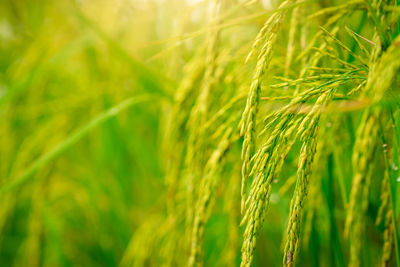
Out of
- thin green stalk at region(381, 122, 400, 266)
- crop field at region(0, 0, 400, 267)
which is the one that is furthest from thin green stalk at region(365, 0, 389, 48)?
thin green stalk at region(381, 122, 400, 266)

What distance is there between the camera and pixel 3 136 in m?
1.58

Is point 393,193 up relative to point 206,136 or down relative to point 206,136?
down

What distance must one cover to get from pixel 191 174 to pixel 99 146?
3.66ft

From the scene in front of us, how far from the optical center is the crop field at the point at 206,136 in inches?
18.4

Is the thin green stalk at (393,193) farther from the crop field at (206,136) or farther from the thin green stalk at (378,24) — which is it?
the thin green stalk at (378,24)

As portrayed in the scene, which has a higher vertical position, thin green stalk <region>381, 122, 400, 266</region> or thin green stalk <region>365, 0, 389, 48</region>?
thin green stalk <region>365, 0, 389, 48</region>

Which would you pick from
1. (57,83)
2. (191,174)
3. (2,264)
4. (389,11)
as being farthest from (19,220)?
(389,11)

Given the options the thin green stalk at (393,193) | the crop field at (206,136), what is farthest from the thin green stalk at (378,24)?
the thin green stalk at (393,193)

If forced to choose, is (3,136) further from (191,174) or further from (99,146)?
(191,174)

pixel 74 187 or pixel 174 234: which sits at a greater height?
pixel 74 187

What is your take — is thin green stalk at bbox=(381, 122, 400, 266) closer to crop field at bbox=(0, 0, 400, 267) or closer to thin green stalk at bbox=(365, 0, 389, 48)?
crop field at bbox=(0, 0, 400, 267)

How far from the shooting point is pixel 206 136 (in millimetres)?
695

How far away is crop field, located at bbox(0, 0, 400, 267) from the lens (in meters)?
0.47

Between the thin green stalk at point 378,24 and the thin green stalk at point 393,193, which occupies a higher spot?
→ the thin green stalk at point 378,24
